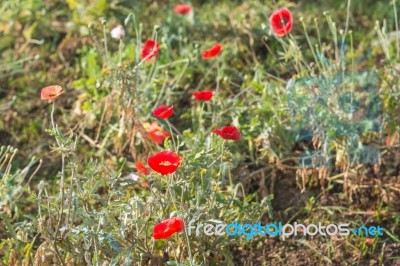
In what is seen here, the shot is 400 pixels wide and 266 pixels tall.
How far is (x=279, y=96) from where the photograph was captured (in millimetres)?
3219

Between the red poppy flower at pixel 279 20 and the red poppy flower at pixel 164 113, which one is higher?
the red poppy flower at pixel 279 20

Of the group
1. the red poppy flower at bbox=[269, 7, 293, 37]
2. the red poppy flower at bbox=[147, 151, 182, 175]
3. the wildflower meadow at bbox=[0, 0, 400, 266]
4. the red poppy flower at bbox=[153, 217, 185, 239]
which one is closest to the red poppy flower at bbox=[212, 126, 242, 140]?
the wildflower meadow at bbox=[0, 0, 400, 266]

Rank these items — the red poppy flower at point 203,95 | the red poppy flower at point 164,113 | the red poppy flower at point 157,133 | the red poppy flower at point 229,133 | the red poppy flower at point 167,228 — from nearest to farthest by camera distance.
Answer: the red poppy flower at point 167,228 → the red poppy flower at point 229,133 → the red poppy flower at point 164,113 → the red poppy flower at point 203,95 → the red poppy flower at point 157,133

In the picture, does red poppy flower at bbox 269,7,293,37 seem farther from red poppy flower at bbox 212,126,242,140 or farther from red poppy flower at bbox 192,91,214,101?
red poppy flower at bbox 212,126,242,140

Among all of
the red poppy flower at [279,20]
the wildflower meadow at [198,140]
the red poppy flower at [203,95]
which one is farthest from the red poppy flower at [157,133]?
the red poppy flower at [279,20]

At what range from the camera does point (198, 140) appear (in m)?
2.99

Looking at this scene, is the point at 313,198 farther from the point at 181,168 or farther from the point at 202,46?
the point at 202,46

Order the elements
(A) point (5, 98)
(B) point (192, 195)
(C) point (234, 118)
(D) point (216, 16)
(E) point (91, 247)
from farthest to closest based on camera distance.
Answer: (D) point (216, 16), (A) point (5, 98), (C) point (234, 118), (B) point (192, 195), (E) point (91, 247)

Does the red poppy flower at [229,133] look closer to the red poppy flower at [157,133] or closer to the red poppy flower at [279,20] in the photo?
the red poppy flower at [157,133]

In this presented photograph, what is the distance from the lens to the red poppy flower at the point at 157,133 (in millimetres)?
3102

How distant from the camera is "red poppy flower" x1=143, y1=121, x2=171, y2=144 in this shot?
310 cm

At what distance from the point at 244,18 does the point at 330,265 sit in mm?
1762

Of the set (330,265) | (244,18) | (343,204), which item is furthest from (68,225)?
(244,18)

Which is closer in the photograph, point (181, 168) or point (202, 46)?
point (181, 168)
